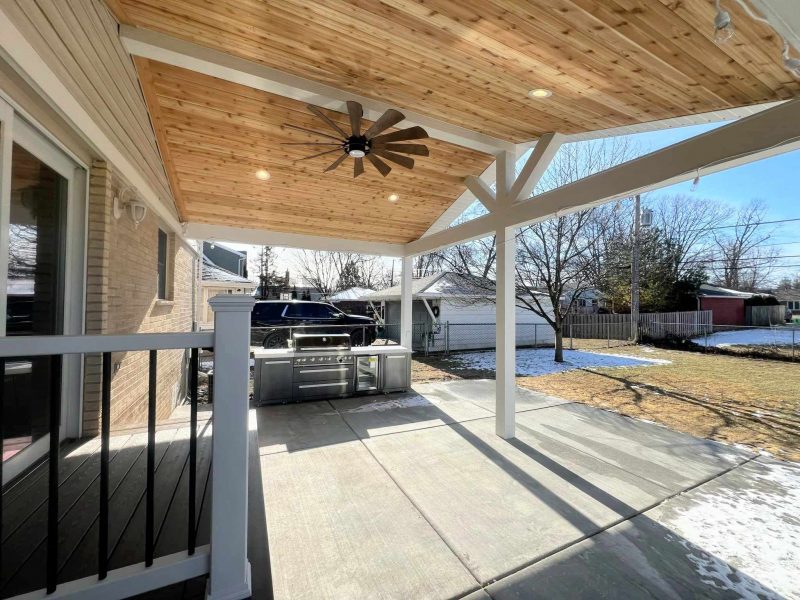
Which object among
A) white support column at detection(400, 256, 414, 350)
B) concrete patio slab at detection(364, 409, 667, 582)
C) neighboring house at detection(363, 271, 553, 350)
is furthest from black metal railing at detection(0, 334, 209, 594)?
neighboring house at detection(363, 271, 553, 350)

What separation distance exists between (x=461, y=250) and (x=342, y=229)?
468cm

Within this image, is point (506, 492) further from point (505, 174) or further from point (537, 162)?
point (505, 174)

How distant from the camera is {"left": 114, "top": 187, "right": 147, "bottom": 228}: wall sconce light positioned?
288 centimetres

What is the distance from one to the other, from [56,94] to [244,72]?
1.52m

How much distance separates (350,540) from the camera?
7.71ft

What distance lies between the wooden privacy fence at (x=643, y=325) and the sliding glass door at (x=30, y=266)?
1290cm

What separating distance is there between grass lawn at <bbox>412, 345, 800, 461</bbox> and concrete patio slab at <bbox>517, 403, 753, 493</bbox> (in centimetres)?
45

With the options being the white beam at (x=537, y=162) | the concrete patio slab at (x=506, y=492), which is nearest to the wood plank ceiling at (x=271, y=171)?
the white beam at (x=537, y=162)

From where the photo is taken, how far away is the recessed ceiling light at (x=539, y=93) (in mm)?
2994

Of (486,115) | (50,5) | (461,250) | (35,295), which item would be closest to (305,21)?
(50,5)

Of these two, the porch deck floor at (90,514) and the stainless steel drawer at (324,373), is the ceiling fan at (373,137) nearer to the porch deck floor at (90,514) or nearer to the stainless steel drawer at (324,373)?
the porch deck floor at (90,514)

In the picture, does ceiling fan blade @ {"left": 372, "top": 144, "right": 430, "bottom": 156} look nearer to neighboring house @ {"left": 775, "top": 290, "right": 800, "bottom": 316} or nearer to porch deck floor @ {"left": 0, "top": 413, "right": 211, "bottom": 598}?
porch deck floor @ {"left": 0, "top": 413, "right": 211, "bottom": 598}

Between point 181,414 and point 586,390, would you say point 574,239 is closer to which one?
point 586,390

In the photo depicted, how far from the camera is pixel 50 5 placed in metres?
1.76
